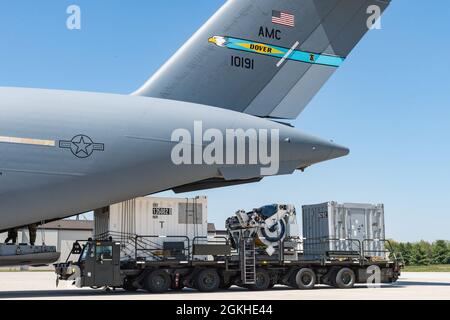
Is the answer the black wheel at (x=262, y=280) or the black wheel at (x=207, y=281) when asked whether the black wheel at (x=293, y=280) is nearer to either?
the black wheel at (x=262, y=280)

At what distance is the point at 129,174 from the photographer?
1145 cm

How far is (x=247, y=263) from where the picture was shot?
51.7 ft

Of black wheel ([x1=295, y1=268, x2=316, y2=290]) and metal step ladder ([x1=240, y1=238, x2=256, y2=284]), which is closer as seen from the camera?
metal step ladder ([x1=240, y1=238, x2=256, y2=284])

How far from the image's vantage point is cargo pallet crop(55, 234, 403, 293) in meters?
14.7

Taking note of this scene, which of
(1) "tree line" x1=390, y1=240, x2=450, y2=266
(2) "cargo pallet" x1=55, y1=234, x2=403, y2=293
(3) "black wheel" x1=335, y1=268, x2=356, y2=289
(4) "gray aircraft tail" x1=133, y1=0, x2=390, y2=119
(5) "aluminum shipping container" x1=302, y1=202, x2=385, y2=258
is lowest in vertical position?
(1) "tree line" x1=390, y1=240, x2=450, y2=266

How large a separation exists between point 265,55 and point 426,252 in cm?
5151

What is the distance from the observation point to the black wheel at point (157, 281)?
49.7ft

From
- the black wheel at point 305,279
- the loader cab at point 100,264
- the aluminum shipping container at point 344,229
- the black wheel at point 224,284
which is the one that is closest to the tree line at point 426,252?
the aluminum shipping container at point 344,229

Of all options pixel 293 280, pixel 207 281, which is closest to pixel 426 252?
pixel 293 280

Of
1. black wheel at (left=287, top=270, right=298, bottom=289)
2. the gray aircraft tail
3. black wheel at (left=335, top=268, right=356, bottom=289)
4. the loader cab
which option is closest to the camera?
the gray aircraft tail

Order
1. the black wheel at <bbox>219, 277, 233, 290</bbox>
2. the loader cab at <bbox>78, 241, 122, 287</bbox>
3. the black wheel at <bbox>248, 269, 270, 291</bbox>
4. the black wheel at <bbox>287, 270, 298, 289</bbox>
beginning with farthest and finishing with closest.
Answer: the black wheel at <bbox>287, 270, 298, 289</bbox> → the black wheel at <bbox>248, 269, 270, 291</bbox> → the black wheel at <bbox>219, 277, 233, 290</bbox> → the loader cab at <bbox>78, 241, 122, 287</bbox>

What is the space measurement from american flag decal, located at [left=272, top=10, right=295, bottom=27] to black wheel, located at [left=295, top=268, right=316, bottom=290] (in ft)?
25.0

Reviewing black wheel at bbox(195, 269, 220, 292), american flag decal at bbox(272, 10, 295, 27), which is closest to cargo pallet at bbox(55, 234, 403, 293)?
black wheel at bbox(195, 269, 220, 292)

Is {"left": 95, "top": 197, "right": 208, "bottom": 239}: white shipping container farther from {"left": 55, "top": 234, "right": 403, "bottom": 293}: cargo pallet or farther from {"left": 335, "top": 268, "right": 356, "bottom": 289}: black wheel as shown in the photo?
{"left": 335, "top": 268, "right": 356, "bottom": 289}: black wheel
